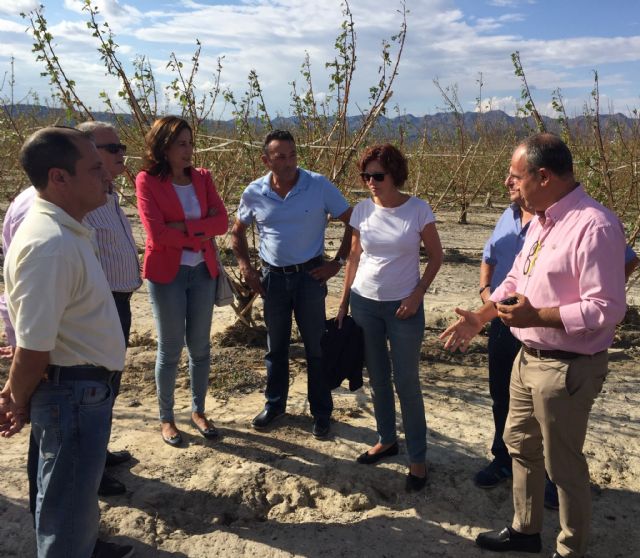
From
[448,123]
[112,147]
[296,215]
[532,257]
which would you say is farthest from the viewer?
[448,123]

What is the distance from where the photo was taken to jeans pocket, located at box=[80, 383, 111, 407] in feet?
6.09

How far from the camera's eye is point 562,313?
198 centimetres

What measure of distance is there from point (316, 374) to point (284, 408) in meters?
0.38

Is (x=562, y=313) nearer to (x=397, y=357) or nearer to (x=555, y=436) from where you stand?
(x=555, y=436)

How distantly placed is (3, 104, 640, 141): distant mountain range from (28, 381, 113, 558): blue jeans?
3.82 m

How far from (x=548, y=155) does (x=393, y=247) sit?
0.96 metres

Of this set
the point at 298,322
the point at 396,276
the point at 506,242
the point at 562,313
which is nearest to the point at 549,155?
the point at 562,313

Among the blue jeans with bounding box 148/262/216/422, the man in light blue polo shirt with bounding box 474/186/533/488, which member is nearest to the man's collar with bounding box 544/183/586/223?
the man in light blue polo shirt with bounding box 474/186/533/488

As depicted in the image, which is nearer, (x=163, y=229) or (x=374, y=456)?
A: (x=163, y=229)

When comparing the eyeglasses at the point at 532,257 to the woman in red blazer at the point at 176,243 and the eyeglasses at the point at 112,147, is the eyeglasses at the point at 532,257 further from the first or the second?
the eyeglasses at the point at 112,147

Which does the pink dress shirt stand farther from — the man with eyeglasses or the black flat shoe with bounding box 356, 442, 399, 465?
the man with eyeglasses

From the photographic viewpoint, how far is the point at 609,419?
12.1 feet

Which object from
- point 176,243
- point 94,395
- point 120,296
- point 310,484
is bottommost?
point 310,484

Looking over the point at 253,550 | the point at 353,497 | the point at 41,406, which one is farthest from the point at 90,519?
the point at 353,497
